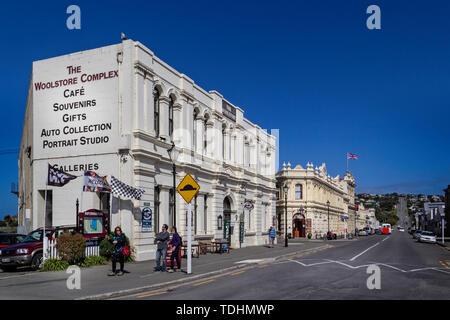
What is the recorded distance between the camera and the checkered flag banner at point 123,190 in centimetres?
1998

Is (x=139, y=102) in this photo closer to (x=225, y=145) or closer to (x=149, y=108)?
(x=149, y=108)

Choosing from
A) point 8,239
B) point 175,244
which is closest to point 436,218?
point 175,244

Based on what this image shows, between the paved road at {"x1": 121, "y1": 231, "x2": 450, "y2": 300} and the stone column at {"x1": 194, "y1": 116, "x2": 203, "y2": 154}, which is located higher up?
the stone column at {"x1": 194, "y1": 116, "x2": 203, "y2": 154}

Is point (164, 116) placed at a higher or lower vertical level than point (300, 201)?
higher

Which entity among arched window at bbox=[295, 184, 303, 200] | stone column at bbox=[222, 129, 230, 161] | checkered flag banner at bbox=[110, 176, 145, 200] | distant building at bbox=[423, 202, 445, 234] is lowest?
distant building at bbox=[423, 202, 445, 234]

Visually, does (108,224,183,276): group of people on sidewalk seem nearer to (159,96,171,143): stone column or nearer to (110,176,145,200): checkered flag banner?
(110,176,145,200): checkered flag banner

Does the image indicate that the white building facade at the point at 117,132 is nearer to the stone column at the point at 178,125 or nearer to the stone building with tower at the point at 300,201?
the stone column at the point at 178,125

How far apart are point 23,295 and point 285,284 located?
A: 7084 mm

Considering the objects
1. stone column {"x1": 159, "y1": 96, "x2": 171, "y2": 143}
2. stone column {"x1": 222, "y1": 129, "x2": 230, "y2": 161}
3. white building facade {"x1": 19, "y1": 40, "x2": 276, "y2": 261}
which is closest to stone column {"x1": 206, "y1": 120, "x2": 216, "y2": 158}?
white building facade {"x1": 19, "y1": 40, "x2": 276, "y2": 261}

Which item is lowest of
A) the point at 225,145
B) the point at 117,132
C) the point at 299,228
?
the point at 299,228

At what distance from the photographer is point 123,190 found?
20.3 metres

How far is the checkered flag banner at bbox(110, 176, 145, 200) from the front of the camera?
19984 millimetres

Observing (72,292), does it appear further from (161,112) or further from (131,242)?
(161,112)

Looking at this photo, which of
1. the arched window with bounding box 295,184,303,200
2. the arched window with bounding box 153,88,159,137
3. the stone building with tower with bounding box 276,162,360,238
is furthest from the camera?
the arched window with bounding box 295,184,303,200
